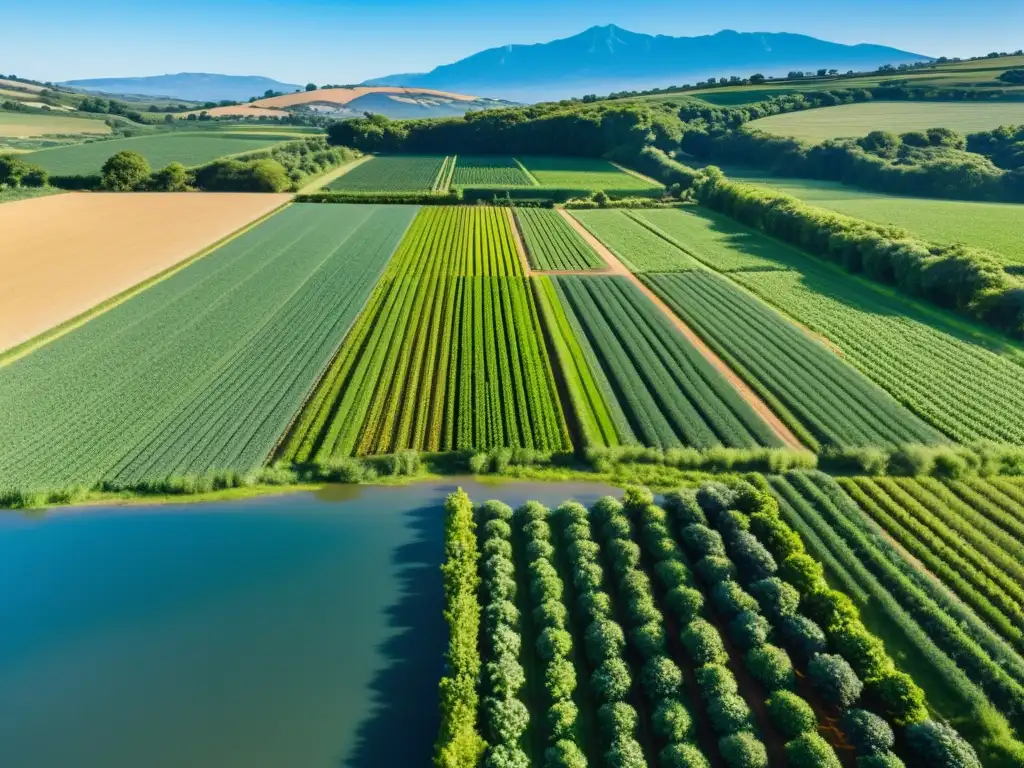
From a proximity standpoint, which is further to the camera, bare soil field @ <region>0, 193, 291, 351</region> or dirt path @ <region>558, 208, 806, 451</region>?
bare soil field @ <region>0, 193, 291, 351</region>

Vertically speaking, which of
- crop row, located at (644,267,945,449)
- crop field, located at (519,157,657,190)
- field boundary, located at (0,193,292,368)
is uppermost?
crop field, located at (519,157,657,190)

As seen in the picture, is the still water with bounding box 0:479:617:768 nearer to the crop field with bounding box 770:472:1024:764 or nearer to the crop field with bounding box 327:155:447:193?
the crop field with bounding box 770:472:1024:764

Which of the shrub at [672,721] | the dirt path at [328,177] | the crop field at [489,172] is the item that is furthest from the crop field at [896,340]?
the dirt path at [328,177]

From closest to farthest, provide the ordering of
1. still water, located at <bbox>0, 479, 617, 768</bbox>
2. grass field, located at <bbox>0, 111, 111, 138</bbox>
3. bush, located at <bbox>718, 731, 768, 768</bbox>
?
bush, located at <bbox>718, 731, 768, 768</bbox> → still water, located at <bbox>0, 479, 617, 768</bbox> → grass field, located at <bbox>0, 111, 111, 138</bbox>

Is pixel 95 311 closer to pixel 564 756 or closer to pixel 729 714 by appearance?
pixel 564 756

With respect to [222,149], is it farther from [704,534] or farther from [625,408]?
[704,534]

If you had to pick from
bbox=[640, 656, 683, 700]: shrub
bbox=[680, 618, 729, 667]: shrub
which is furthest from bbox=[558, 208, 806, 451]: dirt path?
bbox=[640, 656, 683, 700]: shrub
